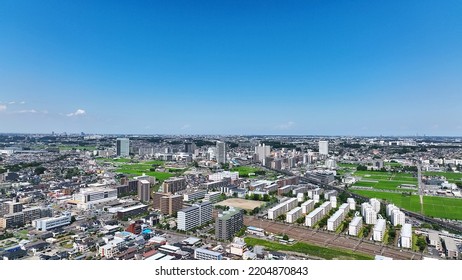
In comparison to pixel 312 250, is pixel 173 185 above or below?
above

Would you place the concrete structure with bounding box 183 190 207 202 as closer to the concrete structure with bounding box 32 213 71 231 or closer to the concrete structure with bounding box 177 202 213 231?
the concrete structure with bounding box 177 202 213 231

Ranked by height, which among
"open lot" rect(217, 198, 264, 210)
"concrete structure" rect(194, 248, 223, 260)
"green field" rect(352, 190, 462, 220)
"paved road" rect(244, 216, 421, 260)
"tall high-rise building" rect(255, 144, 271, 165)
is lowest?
"open lot" rect(217, 198, 264, 210)

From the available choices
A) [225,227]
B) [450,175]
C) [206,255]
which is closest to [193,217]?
[225,227]

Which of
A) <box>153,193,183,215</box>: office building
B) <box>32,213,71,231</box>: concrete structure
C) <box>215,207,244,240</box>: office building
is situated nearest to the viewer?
<box>215,207,244,240</box>: office building

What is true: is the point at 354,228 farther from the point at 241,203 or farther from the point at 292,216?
the point at 241,203

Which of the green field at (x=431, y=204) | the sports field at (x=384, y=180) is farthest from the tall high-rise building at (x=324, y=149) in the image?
the green field at (x=431, y=204)

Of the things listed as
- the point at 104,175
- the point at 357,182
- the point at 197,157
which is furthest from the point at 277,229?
the point at 197,157

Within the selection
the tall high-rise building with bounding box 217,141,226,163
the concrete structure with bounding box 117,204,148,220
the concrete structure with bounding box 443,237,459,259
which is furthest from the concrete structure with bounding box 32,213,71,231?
the tall high-rise building with bounding box 217,141,226,163
